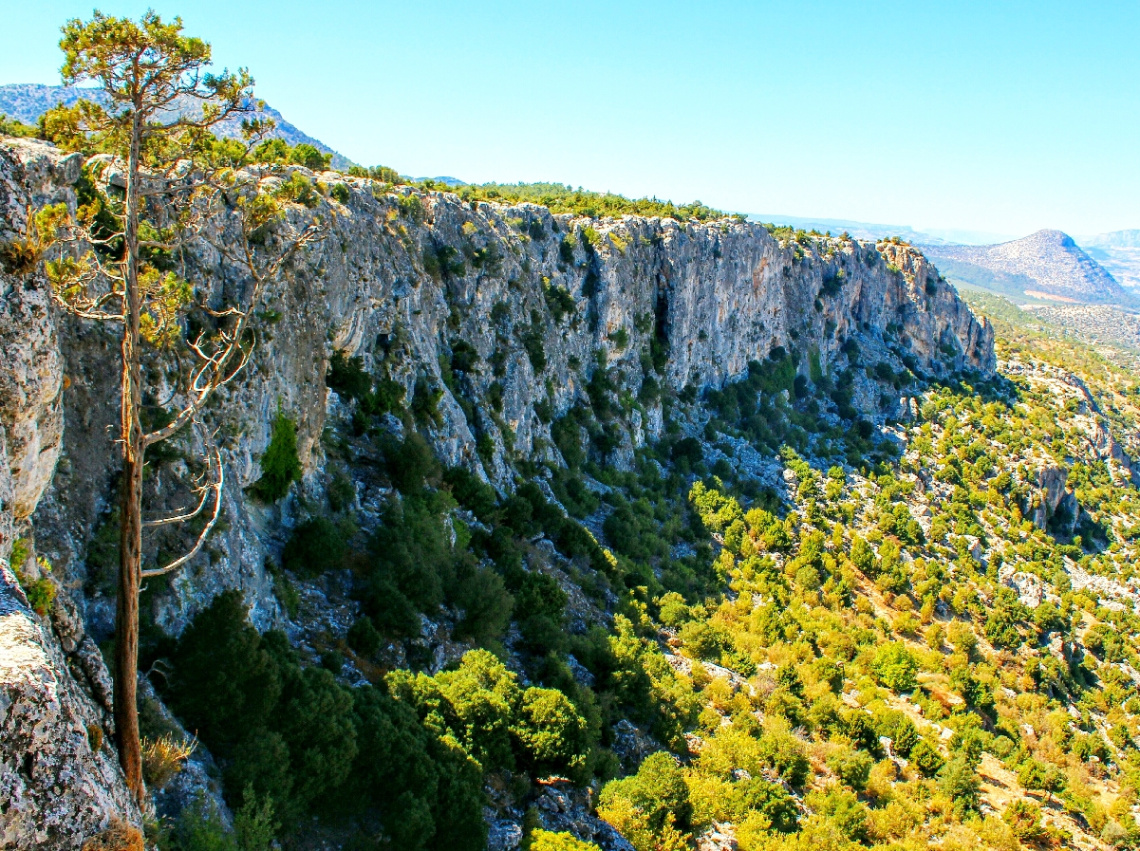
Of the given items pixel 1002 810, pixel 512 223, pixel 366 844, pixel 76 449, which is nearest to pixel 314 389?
pixel 76 449

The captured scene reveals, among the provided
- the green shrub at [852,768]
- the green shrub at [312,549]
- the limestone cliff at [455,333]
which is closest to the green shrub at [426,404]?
the limestone cliff at [455,333]

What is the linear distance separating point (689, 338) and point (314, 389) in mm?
51817

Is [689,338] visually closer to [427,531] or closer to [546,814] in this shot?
[427,531]

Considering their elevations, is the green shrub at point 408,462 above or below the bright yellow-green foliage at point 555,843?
above

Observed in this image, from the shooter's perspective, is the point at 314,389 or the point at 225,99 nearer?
the point at 225,99

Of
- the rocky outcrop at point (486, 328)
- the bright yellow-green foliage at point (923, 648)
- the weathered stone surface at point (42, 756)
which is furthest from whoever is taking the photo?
the bright yellow-green foliage at point (923, 648)

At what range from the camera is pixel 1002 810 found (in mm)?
32594

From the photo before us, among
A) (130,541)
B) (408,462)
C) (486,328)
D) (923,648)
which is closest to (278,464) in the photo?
(408,462)

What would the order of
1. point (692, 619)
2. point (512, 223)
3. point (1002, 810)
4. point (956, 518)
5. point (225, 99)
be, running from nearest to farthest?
point (225, 99) < point (1002, 810) < point (692, 619) < point (512, 223) < point (956, 518)

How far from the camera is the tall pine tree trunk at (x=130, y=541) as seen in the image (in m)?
8.90

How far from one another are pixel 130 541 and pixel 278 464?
15324mm

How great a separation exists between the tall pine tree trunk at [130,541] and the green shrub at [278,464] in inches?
565

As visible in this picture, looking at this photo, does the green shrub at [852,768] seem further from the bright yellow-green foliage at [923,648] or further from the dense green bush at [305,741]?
the dense green bush at [305,741]

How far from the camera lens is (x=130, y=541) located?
896 centimetres
